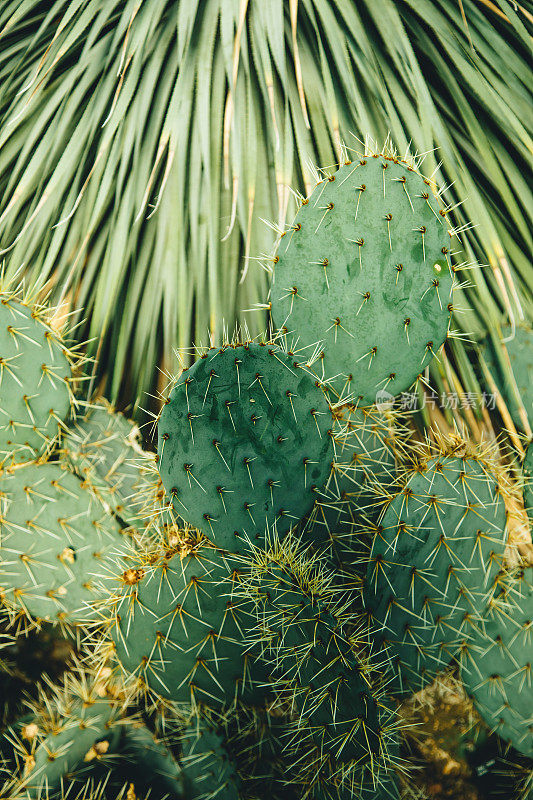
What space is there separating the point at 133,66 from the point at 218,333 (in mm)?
713

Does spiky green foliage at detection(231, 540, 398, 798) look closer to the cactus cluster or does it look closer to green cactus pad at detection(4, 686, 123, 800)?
the cactus cluster

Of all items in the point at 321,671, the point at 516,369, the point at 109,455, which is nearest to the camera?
the point at 321,671

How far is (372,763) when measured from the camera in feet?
2.02

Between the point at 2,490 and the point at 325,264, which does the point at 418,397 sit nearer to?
the point at 325,264

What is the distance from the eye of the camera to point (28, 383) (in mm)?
921

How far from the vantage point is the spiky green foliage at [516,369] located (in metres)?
1.21

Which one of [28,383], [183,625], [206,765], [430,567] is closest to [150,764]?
[206,765]

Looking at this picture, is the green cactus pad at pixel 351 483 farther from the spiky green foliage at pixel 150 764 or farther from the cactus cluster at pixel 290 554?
the spiky green foliage at pixel 150 764

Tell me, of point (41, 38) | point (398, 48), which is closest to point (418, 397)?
point (398, 48)

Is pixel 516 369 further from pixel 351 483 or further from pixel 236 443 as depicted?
pixel 236 443

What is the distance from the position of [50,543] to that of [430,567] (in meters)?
0.60

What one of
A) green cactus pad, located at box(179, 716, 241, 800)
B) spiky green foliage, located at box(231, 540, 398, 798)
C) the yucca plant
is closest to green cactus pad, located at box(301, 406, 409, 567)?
spiky green foliage, located at box(231, 540, 398, 798)

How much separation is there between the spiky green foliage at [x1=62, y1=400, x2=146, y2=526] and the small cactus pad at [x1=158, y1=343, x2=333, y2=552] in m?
0.34

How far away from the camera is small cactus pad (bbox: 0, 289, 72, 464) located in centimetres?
90
